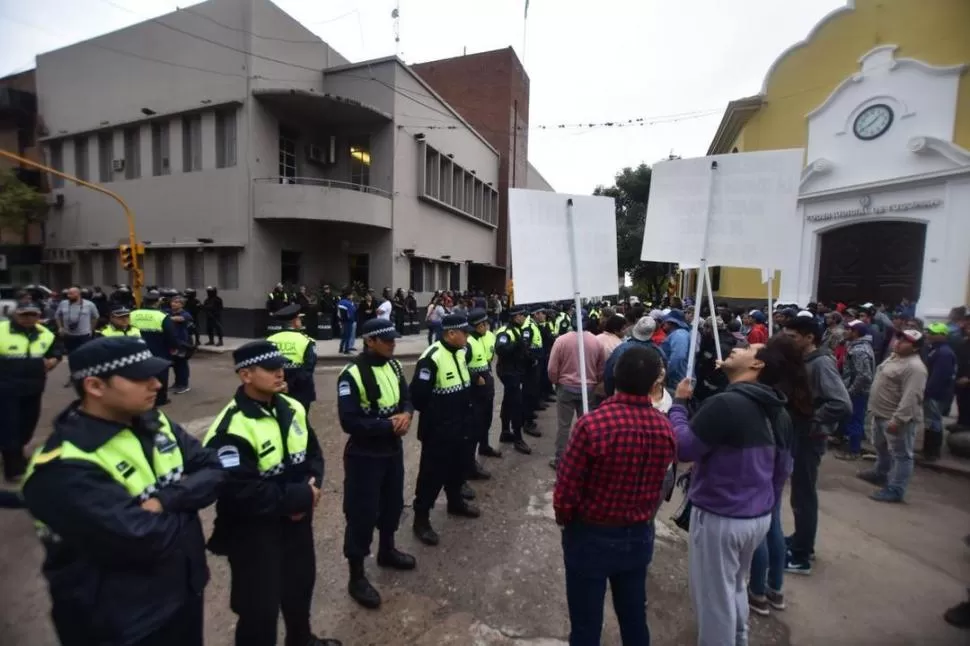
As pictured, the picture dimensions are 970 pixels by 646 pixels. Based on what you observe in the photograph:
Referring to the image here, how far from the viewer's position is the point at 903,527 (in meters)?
4.57

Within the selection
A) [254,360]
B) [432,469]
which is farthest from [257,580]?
[432,469]

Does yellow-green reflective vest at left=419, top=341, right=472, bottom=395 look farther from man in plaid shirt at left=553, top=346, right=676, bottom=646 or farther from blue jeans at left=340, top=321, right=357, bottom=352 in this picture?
blue jeans at left=340, top=321, right=357, bottom=352

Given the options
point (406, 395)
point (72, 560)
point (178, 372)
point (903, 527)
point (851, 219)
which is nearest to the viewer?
point (72, 560)

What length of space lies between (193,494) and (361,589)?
1821 mm

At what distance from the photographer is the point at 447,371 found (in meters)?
4.27

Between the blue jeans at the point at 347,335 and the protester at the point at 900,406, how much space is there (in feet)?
41.3

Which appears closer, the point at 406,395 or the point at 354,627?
the point at 354,627

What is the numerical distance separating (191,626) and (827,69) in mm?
A: 20515

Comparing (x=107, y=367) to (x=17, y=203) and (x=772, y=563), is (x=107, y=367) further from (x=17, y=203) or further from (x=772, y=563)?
(x=17, y=203)

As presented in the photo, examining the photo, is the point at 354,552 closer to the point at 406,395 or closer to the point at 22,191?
the point at 406,395

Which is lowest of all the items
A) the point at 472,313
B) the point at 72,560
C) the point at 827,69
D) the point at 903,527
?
the point at 903,527

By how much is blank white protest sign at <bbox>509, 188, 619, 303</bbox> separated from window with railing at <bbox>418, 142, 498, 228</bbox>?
59.2 feet

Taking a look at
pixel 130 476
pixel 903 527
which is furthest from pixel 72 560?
pixel 903 527

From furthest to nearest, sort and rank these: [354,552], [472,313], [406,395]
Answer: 1. [472,313]
2. [406,395]
3. [354,552]
